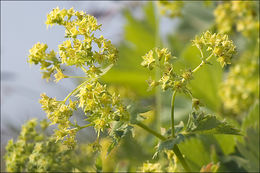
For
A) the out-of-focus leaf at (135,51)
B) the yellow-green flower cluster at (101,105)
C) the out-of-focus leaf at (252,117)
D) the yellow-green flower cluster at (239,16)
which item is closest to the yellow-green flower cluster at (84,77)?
the yellow-green flower cluster at (101,105)

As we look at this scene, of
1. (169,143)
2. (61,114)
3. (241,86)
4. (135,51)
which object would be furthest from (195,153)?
(135,51)

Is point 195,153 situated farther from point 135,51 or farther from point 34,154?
point 135,51

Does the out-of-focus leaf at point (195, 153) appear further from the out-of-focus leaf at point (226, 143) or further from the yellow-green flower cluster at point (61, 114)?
the yellow-green flower cluster at point (61, 114)

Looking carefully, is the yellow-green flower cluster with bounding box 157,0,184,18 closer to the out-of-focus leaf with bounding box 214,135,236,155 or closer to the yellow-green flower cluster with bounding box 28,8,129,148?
the out-of-focus leaf with bounding box 214,135,236,155

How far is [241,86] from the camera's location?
1753mm

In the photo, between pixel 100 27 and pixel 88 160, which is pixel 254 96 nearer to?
pixel 88 160

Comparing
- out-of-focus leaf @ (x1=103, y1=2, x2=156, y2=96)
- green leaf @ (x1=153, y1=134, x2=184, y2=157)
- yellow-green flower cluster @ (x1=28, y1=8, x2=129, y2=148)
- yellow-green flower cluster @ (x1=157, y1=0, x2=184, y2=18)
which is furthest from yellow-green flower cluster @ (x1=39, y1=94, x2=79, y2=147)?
out-of-focus leaf @ (x1=103, y1=2, x2=156, y2=96)


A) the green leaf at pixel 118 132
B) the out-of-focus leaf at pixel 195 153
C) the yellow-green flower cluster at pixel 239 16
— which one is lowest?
the out-of-focus leaf at pixel 195 153

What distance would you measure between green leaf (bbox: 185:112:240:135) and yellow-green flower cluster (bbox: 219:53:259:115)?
0.92m

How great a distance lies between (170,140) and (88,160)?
0.48 m

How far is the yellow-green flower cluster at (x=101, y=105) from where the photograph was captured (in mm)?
754

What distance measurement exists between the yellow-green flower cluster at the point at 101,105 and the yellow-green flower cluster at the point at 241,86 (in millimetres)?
1056

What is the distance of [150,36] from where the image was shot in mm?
2340

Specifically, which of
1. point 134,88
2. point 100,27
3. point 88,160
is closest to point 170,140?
point 100,27
